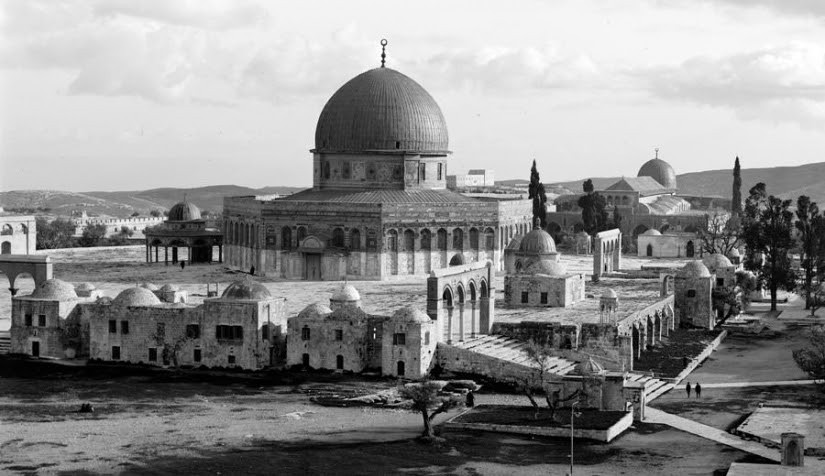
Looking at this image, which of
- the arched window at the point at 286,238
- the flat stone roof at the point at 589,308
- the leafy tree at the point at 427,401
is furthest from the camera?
the arched window at the point at 286,238

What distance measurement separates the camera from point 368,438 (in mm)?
43719

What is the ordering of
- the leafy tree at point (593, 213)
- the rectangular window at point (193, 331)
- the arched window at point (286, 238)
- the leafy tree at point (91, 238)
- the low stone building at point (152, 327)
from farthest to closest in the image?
the leafy tree at point (91, 238) → the leafy tree at point (593, 213) → the arched window at point (286, 238) → the rectangular window at point (193, 331) → the low stone building at point (152, 327)

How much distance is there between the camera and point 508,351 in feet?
181

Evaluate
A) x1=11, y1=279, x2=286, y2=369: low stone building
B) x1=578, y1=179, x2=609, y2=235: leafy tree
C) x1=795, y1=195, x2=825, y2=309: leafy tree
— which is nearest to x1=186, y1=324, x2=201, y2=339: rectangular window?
x1=11, y1=279, x2=286, y2=369: low stone building

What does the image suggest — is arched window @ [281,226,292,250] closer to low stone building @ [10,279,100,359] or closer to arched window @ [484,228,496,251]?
arched window @ [484,228,496,251]

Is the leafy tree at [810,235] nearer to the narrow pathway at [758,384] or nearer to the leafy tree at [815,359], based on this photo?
the narrow pathway at [758,384]

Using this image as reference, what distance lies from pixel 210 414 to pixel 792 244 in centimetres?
4127

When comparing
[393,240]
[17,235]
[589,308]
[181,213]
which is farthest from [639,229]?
[589,308]

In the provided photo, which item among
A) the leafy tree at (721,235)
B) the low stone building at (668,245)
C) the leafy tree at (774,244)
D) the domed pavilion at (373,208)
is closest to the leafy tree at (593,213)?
the low stone building at (668,245)

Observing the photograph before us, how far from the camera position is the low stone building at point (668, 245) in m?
103

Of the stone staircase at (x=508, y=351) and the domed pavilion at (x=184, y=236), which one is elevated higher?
the domed pavilion at (x=184, y=236)

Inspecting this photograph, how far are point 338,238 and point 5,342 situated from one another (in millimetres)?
24738

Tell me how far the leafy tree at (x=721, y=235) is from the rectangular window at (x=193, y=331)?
124 ft

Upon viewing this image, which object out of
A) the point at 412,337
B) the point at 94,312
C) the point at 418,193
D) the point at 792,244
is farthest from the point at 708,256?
the point at 94,312
